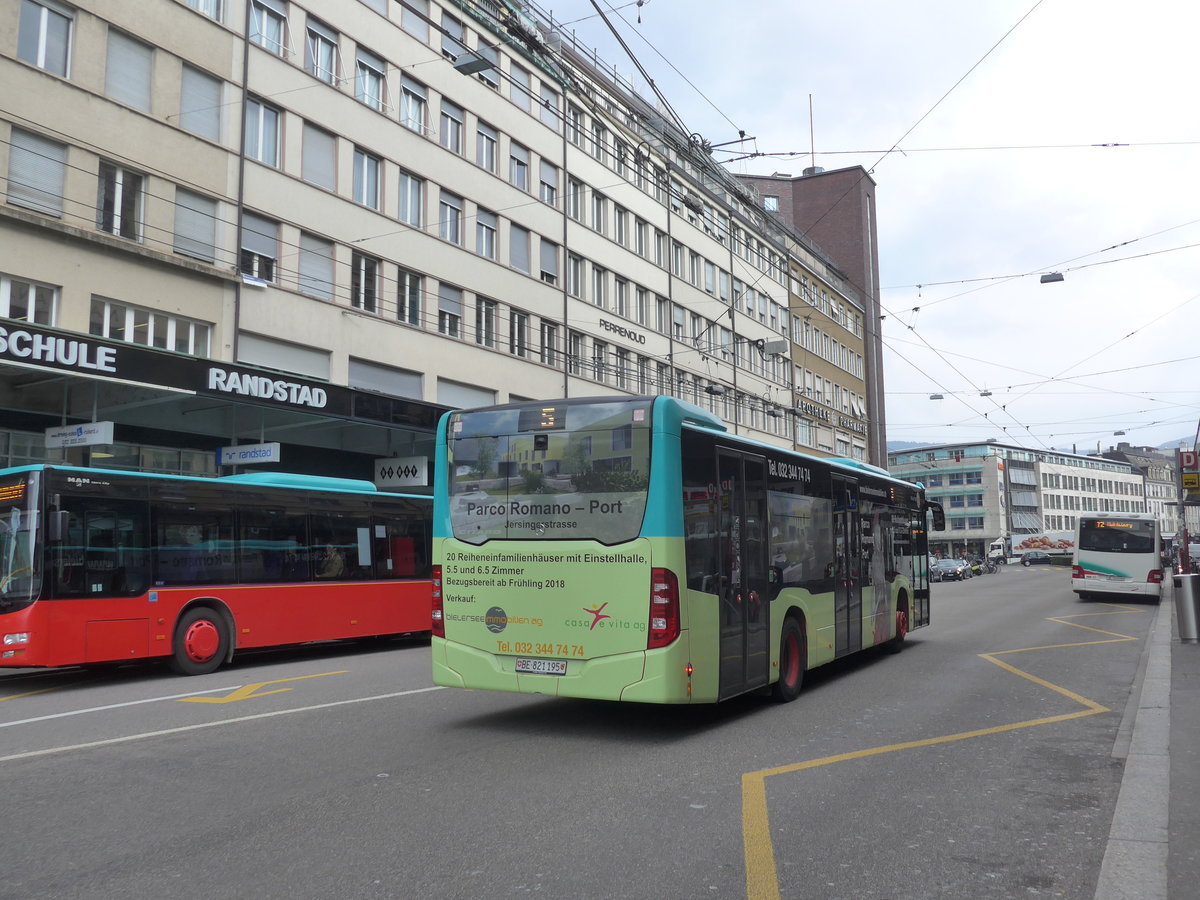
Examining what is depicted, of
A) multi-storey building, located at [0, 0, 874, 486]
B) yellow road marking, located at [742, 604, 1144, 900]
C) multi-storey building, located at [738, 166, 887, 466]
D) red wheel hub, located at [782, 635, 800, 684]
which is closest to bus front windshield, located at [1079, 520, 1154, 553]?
multi-storey building, located at [0, 0, 874, 486]

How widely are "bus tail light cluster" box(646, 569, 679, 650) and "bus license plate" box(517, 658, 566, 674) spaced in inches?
31.5

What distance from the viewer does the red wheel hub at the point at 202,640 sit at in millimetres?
13664

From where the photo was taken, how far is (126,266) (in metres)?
20.5

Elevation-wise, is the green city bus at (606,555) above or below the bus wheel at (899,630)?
above

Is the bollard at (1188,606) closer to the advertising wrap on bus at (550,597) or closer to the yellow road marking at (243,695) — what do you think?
the advertising wrap on bus at (550,597)

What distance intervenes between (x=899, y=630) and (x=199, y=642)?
32.3ft

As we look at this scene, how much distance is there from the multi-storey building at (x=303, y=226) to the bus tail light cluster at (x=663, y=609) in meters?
6.93

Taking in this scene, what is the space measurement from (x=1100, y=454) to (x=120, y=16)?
544ft

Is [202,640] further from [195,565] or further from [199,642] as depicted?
[195,565]

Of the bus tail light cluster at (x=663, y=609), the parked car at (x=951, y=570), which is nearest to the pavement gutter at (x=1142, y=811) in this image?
the bus tail light cluster at (x=663, y=609)

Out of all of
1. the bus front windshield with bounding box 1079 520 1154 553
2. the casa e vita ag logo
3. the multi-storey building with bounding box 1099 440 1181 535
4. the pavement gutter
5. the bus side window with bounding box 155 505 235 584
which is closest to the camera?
the pavement gutter

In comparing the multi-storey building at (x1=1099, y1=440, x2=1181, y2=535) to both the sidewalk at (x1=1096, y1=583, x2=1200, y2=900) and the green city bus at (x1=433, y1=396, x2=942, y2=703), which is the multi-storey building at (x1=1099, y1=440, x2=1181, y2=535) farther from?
the green city bus at (x1=433, y1=396, x2=942, y2=703)

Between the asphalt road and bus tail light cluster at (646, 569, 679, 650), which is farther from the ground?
bus tail light cluster at (646, 569, 679, 650)

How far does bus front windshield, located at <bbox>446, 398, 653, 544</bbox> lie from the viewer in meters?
8.39
